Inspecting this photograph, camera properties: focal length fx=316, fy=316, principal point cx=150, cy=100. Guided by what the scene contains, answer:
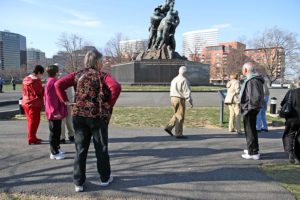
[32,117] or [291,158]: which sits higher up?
[32,117]

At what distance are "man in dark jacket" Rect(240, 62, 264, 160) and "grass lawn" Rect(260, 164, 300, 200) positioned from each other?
21.6 inches

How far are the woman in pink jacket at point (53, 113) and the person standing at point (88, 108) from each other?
1873 mm

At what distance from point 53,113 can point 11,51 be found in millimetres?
109583

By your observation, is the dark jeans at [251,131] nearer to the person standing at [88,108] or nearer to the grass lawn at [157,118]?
the person standing at [88,108]

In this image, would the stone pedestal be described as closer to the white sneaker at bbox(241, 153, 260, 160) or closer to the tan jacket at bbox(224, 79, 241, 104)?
the tan jacket at bbox(224, 79, 241, 104)

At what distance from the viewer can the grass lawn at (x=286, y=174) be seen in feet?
14.6

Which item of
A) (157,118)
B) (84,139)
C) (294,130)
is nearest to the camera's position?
(84,139)

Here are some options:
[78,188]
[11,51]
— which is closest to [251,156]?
[78,188]

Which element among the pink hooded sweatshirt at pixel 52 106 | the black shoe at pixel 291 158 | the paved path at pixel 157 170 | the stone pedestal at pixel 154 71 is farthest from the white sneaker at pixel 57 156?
the stone pedestal at pixel 154 71

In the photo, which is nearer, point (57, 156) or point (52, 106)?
point (57, 156)

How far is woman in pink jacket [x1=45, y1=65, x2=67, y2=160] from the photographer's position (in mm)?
6070

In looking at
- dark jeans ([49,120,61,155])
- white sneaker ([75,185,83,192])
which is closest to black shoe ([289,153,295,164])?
white sneaker ([75,185,83,192])

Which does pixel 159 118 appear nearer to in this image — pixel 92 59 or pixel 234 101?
pixel 234 101

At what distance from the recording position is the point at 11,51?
10519 centimetres
